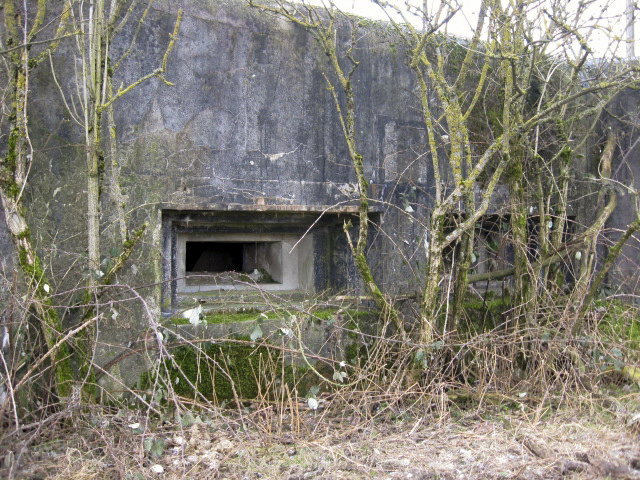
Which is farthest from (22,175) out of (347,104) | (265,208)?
(347,104)

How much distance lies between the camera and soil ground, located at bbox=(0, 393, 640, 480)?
2.61 meters

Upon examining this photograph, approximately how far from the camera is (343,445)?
9.74ft

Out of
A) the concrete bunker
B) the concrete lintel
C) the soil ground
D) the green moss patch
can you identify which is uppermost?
the concrete lintel

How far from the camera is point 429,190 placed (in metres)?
4.09

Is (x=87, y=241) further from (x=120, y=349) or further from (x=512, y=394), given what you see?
(x=512, y=394)

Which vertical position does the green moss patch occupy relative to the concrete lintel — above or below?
below

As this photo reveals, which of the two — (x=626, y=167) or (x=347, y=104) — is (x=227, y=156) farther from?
(x=626, y=167)

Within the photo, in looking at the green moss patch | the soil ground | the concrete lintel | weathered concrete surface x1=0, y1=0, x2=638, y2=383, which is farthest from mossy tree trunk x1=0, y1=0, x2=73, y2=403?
the concrete lintel

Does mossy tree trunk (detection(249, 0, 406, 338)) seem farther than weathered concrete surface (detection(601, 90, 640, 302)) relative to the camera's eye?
No

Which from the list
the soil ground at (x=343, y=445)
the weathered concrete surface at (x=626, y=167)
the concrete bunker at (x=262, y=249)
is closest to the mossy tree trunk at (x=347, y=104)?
the concrete bunker at (x=262, y=249)

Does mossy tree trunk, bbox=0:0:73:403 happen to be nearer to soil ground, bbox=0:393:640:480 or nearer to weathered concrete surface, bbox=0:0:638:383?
weathered concrete surface, bbox=0:0:638:383

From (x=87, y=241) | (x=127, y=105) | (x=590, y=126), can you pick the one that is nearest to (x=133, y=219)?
(x=87, y=241)

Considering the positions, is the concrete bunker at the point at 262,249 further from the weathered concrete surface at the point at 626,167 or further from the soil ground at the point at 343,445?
the weathered concrete surface at the point at 626,167

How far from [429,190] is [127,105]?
1986 millimetres
